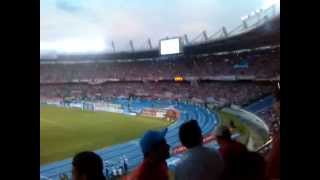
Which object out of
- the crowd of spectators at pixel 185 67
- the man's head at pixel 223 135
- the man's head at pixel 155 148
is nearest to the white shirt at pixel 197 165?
the man's head at pixel 155 148

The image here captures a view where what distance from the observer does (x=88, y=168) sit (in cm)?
182

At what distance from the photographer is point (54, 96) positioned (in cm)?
277

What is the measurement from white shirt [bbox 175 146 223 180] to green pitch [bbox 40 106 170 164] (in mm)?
570

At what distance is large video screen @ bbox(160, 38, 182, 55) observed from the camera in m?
2.97

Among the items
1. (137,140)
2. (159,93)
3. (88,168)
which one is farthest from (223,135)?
(88,168)

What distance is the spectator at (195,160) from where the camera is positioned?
7.32 feet

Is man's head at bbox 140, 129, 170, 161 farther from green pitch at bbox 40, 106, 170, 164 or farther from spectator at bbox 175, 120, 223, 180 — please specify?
green pitch at bbox 40, 106, 170, 164

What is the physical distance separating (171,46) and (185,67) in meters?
0.16

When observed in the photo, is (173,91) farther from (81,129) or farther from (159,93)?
(81,129)
